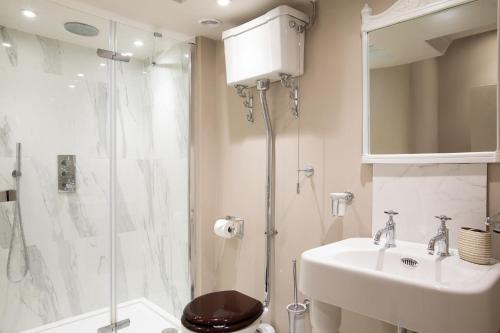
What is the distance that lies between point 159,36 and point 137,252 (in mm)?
1722

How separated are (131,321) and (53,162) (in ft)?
4.34

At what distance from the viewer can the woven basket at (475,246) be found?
1.09m

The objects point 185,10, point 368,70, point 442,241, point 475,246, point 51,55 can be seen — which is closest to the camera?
point 475,246

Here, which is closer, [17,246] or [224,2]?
[224,2]

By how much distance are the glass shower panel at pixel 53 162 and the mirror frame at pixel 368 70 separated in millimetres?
1649

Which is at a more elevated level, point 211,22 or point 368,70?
point 211,22

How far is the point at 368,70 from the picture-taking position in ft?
4.99

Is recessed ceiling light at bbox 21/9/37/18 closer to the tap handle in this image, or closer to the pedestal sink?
the pedestal sink

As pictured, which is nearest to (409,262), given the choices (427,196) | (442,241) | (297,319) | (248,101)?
(442,241)

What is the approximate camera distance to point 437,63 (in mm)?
1339

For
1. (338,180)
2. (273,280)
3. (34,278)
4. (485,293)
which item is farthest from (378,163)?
(34,278)

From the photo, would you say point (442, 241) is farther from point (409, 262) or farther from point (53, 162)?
point (53, 162)

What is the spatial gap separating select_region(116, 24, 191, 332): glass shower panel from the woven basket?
1710mm

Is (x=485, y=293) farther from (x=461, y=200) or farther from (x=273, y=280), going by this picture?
(x=273, y=280)
